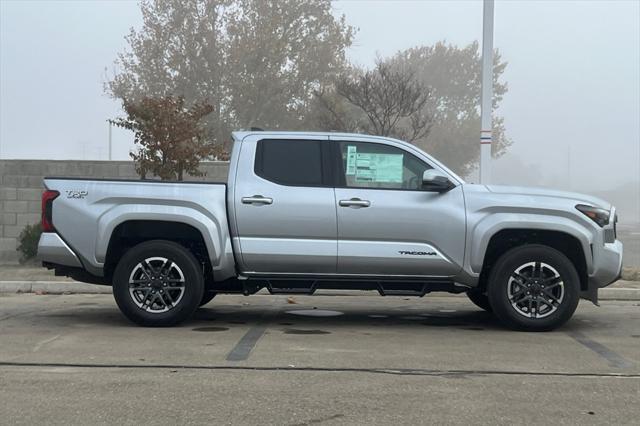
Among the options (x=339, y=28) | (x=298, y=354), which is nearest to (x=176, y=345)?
(x=298, y=354)

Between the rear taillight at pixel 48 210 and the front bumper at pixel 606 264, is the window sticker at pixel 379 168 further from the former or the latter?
the rear taillight at pixel 48 210

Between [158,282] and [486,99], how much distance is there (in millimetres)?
7277

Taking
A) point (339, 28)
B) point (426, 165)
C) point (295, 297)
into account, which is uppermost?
point (339, 28)

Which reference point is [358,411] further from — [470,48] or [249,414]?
[470,48]

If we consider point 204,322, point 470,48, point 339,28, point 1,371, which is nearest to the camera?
point 1,371

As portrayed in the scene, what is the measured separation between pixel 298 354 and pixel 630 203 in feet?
242

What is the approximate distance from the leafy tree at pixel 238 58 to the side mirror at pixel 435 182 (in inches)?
795

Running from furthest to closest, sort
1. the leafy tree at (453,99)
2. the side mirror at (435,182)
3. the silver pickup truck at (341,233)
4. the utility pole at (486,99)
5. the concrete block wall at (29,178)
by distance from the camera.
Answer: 1. the leafy tree at (453,99)
2. the concrete block wall at (29,178)
3. the utility pole at (486,99)
4. the silver pickup truck at (341,233)
5. the side mirror at (435,182)

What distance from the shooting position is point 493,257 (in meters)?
6.98

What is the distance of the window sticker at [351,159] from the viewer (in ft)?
22.7

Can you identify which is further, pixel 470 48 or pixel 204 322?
pixel 470 48

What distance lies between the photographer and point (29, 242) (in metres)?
12.5

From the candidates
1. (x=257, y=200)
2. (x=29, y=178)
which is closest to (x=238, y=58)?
(x=29, y=178)

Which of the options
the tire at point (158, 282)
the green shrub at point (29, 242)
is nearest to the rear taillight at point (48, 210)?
the tire at point (158, 282)
